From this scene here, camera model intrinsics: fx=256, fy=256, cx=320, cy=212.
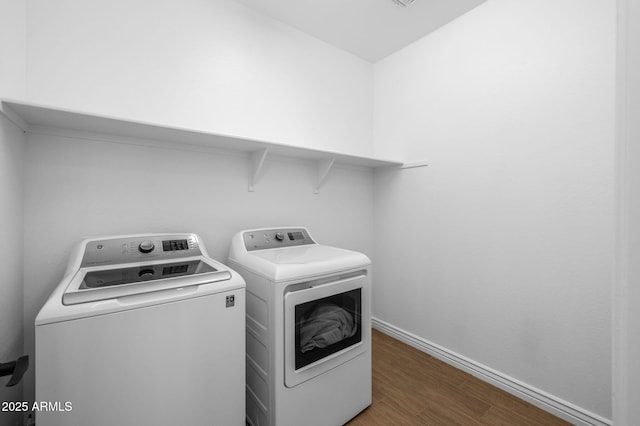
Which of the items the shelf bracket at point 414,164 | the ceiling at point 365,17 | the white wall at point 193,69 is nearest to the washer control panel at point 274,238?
the white wall at point 193,69

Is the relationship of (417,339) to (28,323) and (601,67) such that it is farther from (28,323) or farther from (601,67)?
(28,323)

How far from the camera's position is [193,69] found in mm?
1715

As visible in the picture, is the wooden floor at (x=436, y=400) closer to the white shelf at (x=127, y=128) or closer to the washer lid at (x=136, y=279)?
the washer lid at (x=136, y=279)

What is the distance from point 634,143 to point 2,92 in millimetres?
1924

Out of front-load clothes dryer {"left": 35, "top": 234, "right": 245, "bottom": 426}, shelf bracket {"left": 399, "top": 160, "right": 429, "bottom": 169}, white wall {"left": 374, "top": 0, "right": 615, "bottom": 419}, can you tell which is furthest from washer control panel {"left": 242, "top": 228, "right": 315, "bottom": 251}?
shelf bracket {"left": 399, "top": 160, "right": 429, "bottom": 169}

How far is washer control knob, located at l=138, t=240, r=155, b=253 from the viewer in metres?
1.36

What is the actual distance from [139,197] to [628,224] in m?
1.92

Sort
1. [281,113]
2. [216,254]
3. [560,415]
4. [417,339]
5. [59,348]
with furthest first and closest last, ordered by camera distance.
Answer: [417,339]
[281,113]
[216,254]
[560,415]
[59,348]

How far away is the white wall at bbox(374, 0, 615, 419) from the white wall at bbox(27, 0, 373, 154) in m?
0.78

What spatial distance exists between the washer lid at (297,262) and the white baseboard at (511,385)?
1.20 metres

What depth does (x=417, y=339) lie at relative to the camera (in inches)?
89.0

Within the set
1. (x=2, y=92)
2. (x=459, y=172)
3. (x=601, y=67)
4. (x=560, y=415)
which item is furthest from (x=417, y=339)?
(x=2, y=92)

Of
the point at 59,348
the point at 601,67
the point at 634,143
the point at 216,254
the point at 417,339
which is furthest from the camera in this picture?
the point at 417,339

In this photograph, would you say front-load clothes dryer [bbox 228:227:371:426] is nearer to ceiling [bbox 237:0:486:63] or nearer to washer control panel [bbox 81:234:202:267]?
washer control panel [bbox 81:234:202:267]
